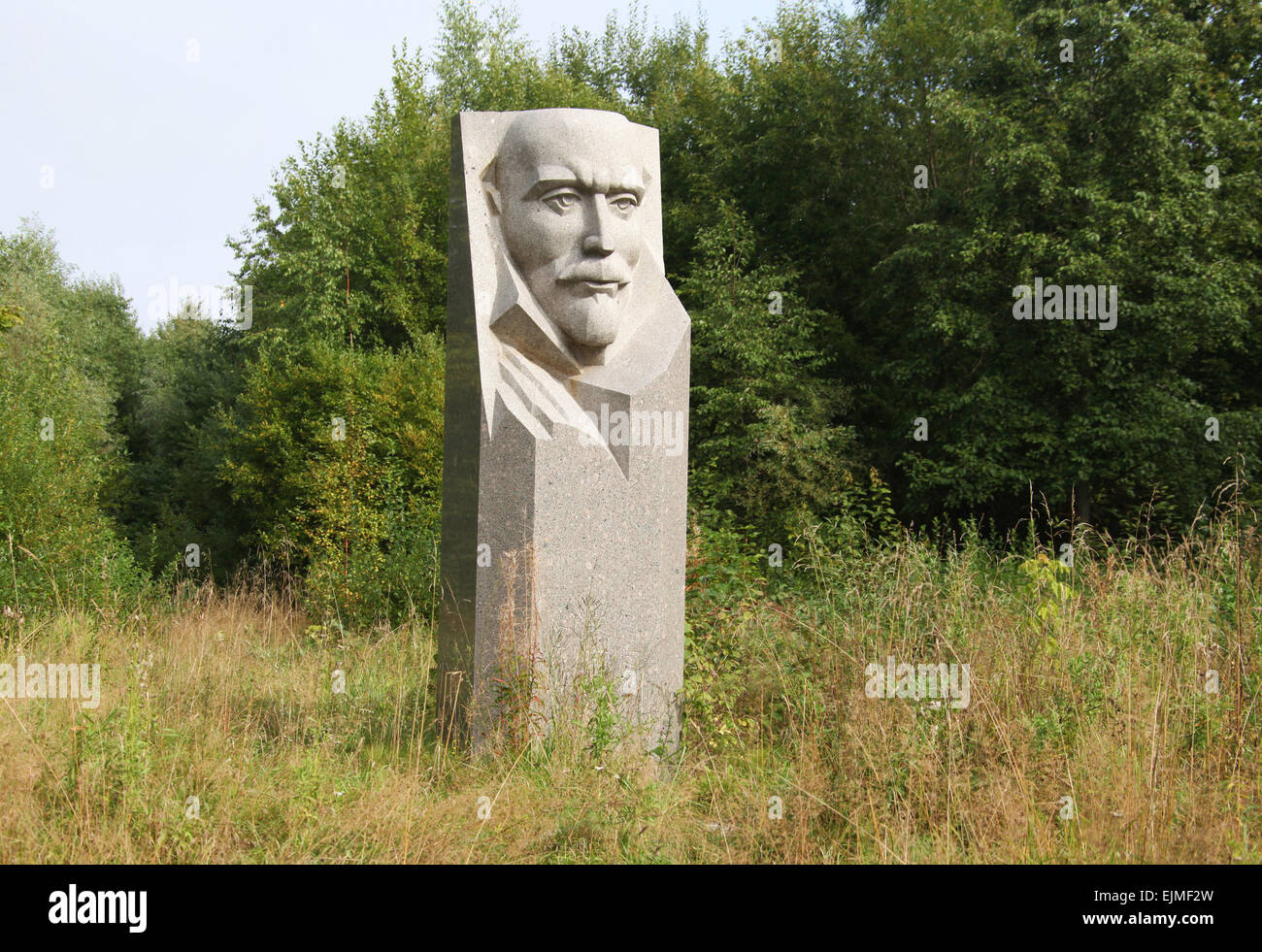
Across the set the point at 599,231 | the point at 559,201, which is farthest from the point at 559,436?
the point at 559,201

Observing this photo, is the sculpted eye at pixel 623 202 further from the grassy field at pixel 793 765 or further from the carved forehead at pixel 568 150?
the grassy field at pixel 793 765

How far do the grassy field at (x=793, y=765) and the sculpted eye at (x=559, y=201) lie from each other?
2282 millimetres

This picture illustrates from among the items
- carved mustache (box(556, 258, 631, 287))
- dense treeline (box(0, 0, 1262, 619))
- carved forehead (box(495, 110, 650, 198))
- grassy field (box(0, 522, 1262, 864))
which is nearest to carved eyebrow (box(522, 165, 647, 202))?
carved forehead (box(495, 110, 650, 198))

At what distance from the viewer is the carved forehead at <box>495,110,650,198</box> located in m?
5.41

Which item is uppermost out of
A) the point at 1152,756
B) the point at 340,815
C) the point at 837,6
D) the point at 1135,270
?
the point at 837,6

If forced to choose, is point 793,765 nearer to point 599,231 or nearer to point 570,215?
point 599,231

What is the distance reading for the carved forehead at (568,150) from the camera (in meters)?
5.41

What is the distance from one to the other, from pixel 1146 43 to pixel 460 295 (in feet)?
36.2

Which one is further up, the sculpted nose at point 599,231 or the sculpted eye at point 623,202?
the sculpted eye at point 623,202

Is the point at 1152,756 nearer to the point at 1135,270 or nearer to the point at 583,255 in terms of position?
the point at 583,255

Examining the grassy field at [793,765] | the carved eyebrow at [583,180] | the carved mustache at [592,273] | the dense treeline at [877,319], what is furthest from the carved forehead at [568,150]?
the dense treeline at [877,319]

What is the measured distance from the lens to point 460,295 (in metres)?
5.72

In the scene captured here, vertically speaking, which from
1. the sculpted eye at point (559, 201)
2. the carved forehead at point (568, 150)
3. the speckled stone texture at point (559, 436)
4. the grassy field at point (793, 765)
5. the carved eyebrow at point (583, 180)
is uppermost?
the carved forehead at point (568, 150)

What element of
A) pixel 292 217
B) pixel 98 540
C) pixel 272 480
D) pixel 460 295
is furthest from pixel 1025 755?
pixel 292 217
